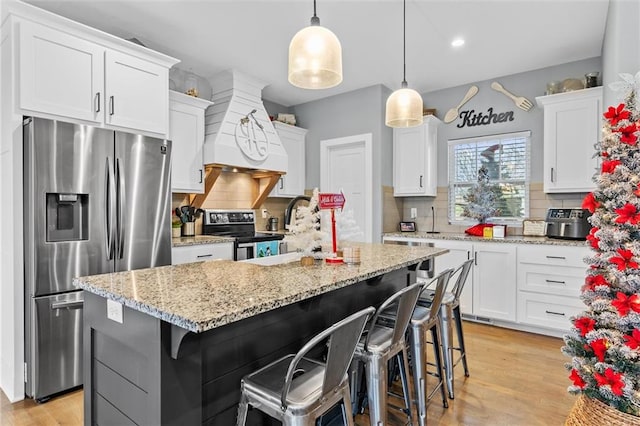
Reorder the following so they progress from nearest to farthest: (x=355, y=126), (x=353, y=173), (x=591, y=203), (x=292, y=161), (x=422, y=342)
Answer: (x=591, y=203) → (x=422, y=342) → (x=355, y=126) → (x=353, y=173) → (x=292, y=161)

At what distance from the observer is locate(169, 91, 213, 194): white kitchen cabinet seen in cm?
373

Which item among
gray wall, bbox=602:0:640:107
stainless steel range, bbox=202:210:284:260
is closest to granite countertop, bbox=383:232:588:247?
stainless steel range, bbox=202:210:284:260

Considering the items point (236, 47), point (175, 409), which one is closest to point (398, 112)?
point (236, 47)

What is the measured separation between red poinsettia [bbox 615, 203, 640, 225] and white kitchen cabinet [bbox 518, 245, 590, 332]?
7.23 feet

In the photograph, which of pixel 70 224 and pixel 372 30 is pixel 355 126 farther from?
pixel 70 224

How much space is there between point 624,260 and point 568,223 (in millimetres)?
2361

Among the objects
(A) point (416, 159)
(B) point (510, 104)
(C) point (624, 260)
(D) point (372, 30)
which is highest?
(D) point (372, 30)

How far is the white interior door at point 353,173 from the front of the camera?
4.70m

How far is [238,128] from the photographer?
416 cm

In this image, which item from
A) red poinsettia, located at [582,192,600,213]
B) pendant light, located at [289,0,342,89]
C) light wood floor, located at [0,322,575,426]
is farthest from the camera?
light wood floor, located at [0,322,575,426]

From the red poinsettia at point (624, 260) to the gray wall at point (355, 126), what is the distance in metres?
3.12

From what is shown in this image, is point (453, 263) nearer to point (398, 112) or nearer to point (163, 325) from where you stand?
point (398, 112)

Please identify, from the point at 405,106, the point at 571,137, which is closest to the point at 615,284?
the point at 405,106

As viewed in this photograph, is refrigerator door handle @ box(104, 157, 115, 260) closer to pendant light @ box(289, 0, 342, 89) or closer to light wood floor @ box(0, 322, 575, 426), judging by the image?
light wood floor @ box(0, 322, 575, 426)
